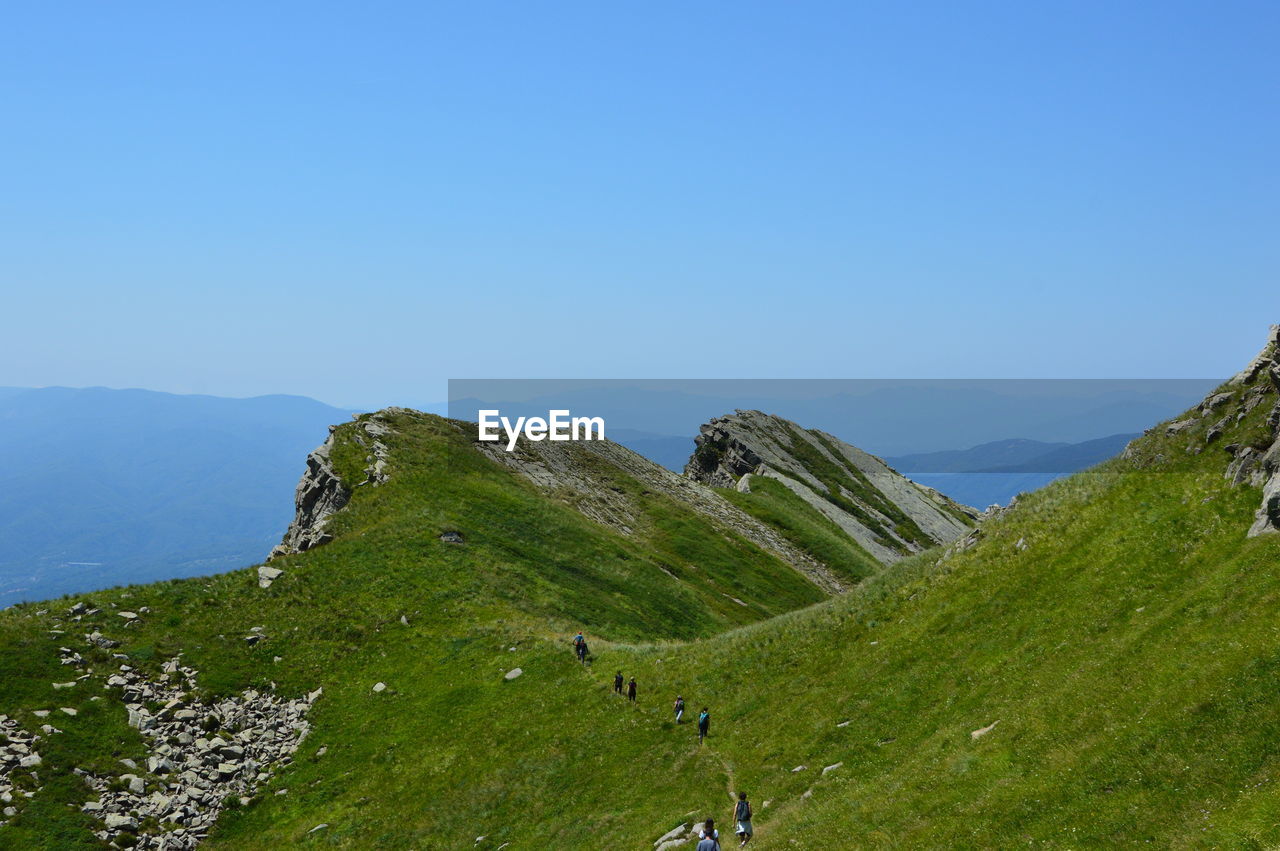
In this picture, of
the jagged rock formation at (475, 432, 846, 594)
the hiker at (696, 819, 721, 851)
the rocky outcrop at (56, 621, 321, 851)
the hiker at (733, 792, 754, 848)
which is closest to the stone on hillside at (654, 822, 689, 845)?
the hiker at (733, 792, 754, 848)

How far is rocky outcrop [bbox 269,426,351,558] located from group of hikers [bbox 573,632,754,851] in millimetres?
35395

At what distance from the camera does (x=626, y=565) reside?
8100 centimetres

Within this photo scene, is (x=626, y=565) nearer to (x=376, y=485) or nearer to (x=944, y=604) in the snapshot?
(x=376, y=485)

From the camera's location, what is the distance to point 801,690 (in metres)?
39.2

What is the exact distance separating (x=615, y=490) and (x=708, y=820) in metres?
83.0

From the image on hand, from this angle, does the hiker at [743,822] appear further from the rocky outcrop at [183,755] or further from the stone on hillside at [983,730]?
the rocky outcrop at [183,755]

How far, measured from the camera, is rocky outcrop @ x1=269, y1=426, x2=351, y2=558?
76.4 metres

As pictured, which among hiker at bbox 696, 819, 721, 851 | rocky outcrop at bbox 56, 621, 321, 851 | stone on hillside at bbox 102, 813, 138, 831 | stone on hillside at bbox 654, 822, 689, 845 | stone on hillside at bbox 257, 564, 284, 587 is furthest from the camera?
stone on hillside at bbox 257, 564, 284, 587

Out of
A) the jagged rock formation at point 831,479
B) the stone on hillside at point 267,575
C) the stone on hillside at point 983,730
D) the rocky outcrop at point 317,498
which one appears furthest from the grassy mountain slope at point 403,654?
the jagged rock formation at point 831,479

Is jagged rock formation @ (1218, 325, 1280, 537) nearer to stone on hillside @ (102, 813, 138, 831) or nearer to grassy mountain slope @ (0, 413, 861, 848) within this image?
grassy mountain slope @ (0, 413, 861, 848)

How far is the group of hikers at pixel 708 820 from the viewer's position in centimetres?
2561

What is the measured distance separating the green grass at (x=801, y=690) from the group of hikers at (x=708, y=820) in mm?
803

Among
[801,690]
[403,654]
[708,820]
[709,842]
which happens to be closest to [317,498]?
[403,654]

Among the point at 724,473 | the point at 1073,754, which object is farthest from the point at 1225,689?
the point at 724,473
